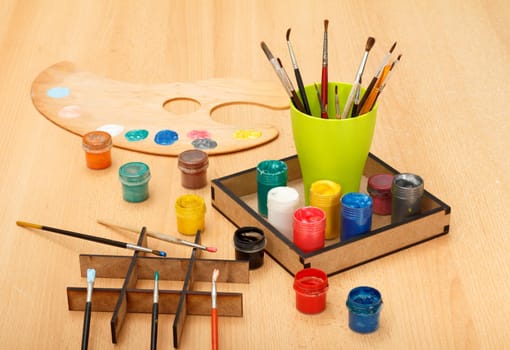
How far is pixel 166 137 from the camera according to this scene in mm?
1609

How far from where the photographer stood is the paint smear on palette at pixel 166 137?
160 centimetres

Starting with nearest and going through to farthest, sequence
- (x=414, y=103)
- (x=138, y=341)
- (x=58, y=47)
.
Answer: (x=138, y=341) < (x=414, y=103) < (x=58, y=47)

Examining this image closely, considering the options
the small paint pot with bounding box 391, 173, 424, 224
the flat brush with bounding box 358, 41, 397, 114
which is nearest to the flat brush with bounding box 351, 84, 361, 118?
the flat brush with bounding box 358, 41, 397, 114

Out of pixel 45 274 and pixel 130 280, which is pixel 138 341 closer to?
pixel 130 280

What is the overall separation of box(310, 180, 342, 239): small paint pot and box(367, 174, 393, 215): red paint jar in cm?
8

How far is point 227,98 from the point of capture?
5.71ft

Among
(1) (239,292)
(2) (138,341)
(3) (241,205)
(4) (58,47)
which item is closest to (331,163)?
(3) (241,205)

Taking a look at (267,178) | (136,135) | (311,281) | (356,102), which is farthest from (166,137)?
(311,281)

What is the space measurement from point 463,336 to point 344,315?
0.15 m

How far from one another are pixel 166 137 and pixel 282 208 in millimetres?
367

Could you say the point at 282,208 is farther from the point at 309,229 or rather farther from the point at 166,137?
the point at 166,137

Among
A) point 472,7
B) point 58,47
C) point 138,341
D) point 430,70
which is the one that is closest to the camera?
point 138,341

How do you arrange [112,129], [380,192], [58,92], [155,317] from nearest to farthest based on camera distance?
[155,317], [380,192], [112,129], [58,92]

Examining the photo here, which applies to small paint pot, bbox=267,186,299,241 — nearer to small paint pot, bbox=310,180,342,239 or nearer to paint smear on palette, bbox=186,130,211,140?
small paint pot, bbox=310,180,342,239
